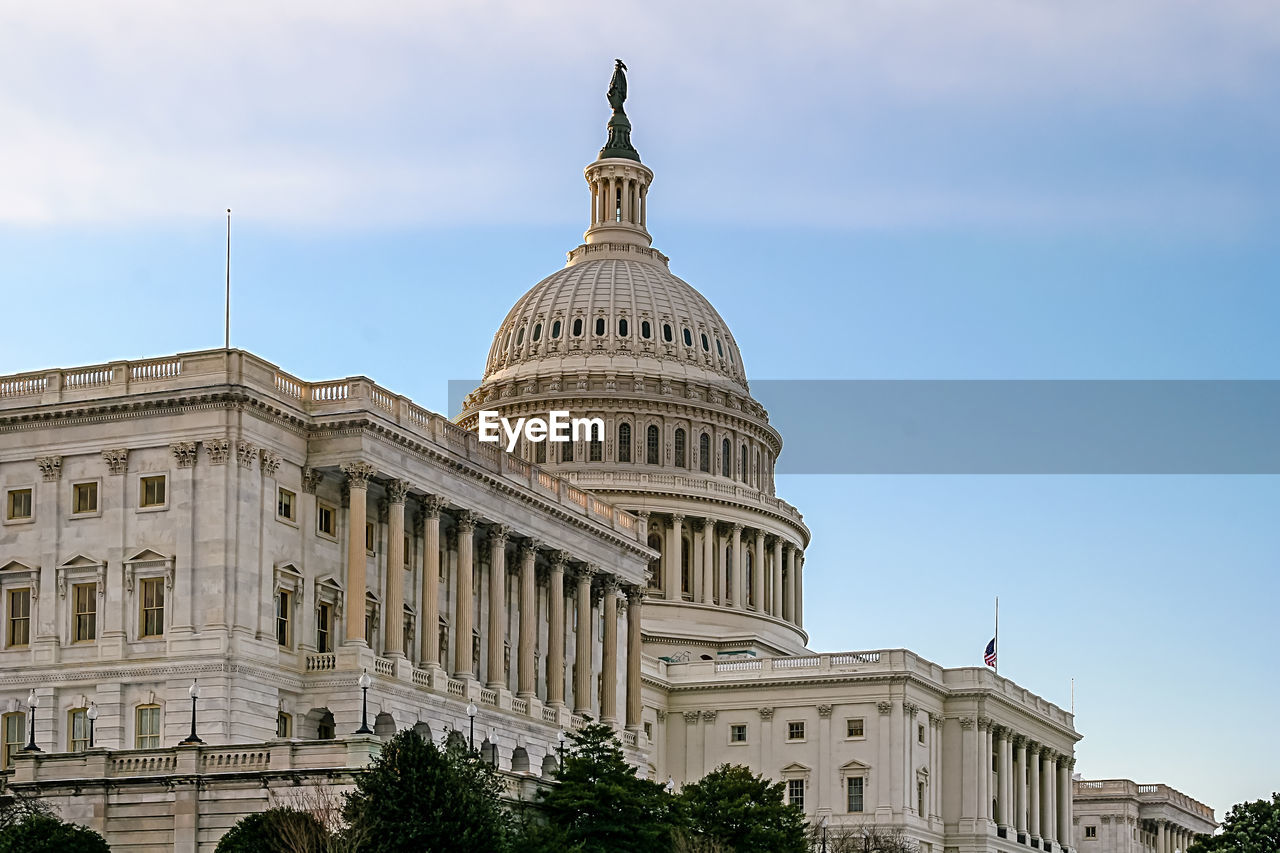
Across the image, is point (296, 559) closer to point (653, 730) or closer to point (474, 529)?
point (474, 529)

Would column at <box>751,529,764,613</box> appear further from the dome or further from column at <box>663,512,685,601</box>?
the dome

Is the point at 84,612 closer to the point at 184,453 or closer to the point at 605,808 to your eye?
the point at 184,453

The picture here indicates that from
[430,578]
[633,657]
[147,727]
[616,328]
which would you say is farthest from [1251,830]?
[616,328]

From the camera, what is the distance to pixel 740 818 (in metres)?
92.2

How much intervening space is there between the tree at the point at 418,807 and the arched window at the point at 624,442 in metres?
99.8

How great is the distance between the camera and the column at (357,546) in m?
92.9

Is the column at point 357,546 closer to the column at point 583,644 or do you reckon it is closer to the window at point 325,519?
the window at point 325,519

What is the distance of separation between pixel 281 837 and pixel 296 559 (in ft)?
79.1

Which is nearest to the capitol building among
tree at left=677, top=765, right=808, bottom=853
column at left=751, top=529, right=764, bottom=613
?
tree at left=677, top=765, right=808, bottom=853

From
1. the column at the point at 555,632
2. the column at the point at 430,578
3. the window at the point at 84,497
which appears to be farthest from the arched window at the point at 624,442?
the window at the point at 84,497

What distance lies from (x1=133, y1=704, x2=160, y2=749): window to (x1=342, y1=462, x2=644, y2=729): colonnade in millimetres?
8513

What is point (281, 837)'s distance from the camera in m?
68.8

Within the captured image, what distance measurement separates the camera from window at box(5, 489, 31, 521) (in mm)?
91938

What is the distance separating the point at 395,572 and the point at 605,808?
1798 centimetres
